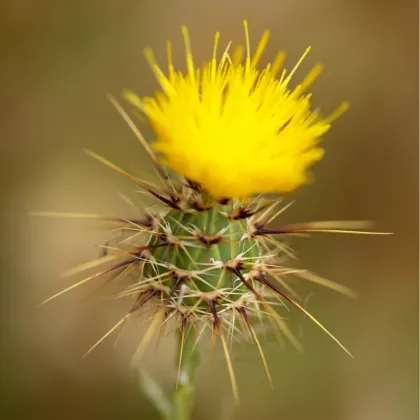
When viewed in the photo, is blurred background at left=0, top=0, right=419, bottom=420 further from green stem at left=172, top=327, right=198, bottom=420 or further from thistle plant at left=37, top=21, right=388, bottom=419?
thistle plant at left=37, top=21, right=388, bottom=419

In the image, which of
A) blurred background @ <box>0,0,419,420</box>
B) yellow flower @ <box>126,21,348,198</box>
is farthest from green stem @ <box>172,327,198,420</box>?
blurred background @ <box>0,0,419,420</box>

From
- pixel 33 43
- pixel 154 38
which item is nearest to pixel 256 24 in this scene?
pixel 154 38

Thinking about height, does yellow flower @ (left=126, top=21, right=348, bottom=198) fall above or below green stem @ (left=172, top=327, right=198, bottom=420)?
above

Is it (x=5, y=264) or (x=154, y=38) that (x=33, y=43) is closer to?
(x=154, y=38)

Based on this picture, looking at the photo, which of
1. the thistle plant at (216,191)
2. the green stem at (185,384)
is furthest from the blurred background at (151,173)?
the thistle plant at (216,191)

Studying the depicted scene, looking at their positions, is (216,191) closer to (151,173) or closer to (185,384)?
(185,384)

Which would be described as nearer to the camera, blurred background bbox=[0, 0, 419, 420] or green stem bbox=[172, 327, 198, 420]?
green stem bbox=[172, 327, 198, 420]

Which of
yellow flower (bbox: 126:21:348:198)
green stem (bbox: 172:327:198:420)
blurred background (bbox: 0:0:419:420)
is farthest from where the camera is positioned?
blurred background (bbox: 0:0:419:420)

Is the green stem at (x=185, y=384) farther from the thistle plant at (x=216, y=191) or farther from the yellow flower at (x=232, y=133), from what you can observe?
the yellow flower at (x=232, y=133)
